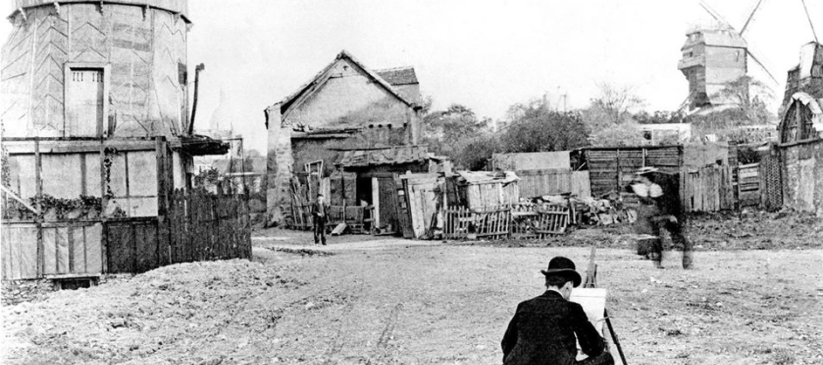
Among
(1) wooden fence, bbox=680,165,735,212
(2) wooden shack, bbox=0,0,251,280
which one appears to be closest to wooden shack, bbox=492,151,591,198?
(1) wooden fence, bbox=680,165,735,212

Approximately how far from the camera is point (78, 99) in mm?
22953

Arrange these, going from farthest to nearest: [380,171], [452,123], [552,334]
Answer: [452,123] < [380,171] < [552,334]

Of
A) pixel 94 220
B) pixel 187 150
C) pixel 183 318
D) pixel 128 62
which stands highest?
pixel 128 62

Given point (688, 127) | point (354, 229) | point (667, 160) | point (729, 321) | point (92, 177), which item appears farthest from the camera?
point (688, 127)

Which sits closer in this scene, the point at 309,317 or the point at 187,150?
the point at 309,317

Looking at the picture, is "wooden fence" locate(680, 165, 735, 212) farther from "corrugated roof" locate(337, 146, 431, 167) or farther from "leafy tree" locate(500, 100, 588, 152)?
"leafy tree" locate(500, 100, 588, 152)

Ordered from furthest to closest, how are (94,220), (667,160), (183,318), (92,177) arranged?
(667,160)
(92,177)
(94,220)
(183,318)

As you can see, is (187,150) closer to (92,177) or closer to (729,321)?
(92,177)

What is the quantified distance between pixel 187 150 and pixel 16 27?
6747 millimetres

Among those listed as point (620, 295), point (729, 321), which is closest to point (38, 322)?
point (620, 295)

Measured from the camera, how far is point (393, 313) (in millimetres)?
10016

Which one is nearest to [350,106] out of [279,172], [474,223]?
[279,172]

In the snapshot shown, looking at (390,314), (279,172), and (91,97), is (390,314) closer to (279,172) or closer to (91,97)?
(91,97)

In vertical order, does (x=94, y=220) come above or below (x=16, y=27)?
below
